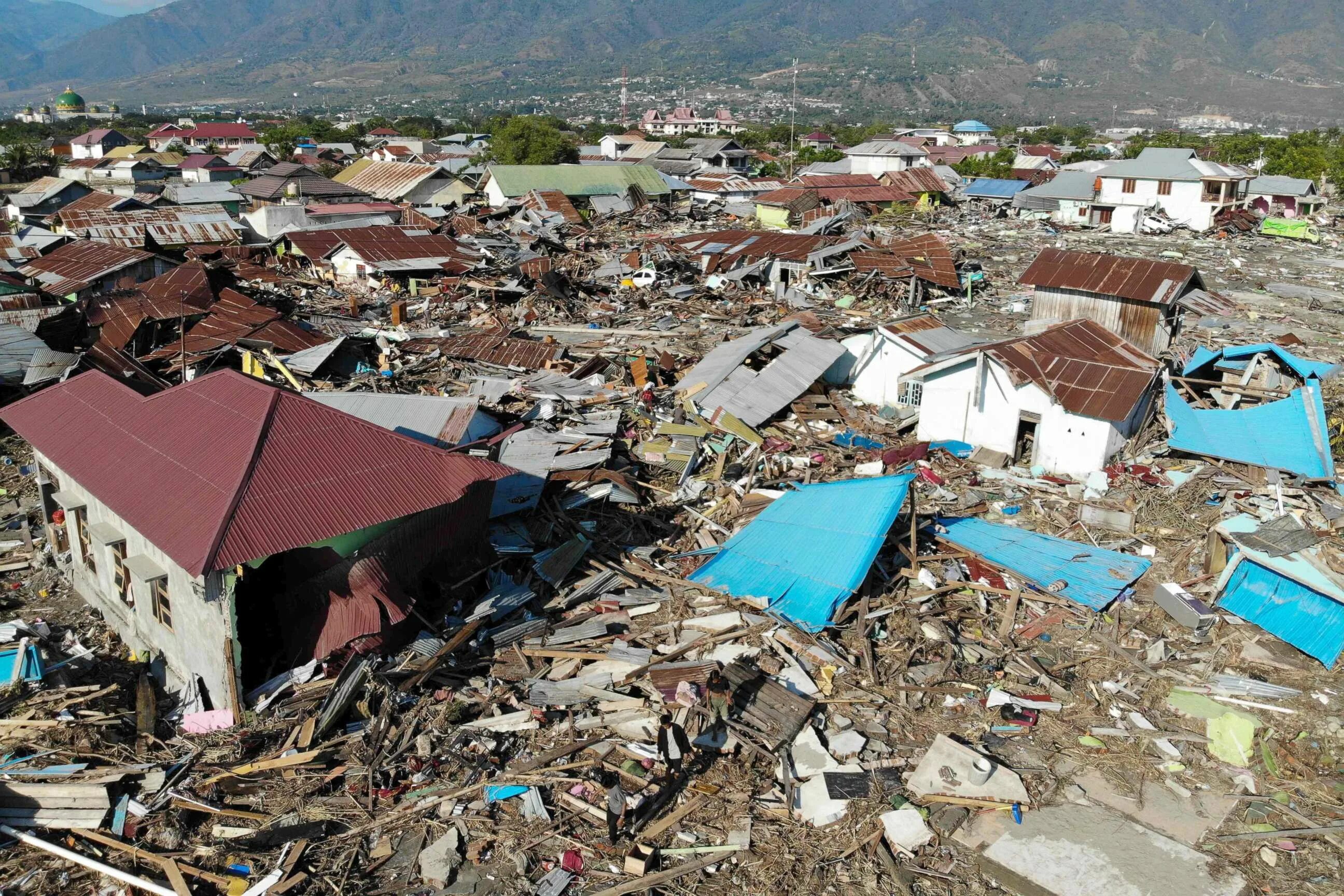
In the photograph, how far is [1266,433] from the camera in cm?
1577

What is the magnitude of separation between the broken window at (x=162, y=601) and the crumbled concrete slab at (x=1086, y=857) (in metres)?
7.96

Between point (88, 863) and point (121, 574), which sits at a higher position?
point (121, 574)

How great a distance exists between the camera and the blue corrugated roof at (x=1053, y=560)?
37.8ft

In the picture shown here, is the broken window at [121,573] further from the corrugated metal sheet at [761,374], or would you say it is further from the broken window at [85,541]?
the corrugated metal sheet at [761,374]

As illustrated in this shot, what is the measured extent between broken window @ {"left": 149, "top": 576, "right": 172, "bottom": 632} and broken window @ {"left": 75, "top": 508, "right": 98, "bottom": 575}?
181 cm

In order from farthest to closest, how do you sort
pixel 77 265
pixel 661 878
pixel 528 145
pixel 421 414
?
pixel 528 145 → pixel 77 265 → pixel 421 414 → pixel 661 878

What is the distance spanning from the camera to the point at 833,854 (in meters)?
7.56

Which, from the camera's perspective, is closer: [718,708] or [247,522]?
[247,522]

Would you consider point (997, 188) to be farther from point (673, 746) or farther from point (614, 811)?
point (614, 811)

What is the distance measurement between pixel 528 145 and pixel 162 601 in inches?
2201

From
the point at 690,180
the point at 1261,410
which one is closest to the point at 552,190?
the point at 690,180

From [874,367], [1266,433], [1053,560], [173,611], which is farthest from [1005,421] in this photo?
[173,611]

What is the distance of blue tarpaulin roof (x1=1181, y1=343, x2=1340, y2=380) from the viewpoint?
1836 centimetres

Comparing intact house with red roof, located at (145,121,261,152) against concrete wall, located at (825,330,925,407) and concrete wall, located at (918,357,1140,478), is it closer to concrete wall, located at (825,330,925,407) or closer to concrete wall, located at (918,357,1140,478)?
concrete wall, located at (825,330,925,407)
